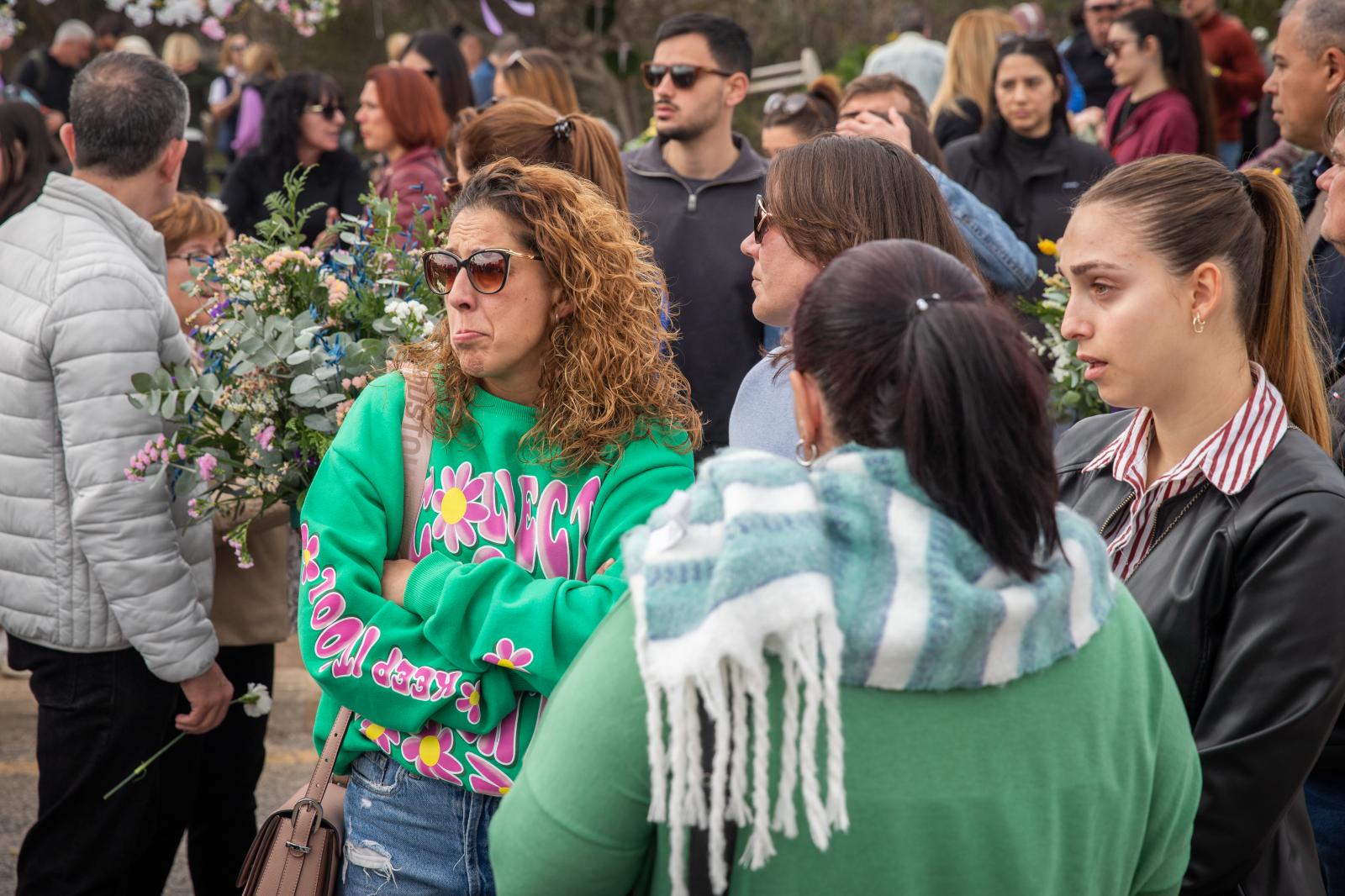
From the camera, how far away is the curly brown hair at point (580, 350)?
242cm

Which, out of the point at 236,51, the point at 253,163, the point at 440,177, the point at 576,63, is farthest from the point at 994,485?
the point at 576,63

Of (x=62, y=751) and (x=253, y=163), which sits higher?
(x=253, y=163)

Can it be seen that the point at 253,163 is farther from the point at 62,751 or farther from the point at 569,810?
the point at 569,810

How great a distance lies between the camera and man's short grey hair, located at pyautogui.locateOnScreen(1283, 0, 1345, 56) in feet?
13.7

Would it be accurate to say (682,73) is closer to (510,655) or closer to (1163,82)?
(1163,82)

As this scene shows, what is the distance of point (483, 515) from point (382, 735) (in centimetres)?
41

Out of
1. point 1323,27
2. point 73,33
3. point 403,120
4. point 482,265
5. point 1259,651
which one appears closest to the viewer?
point 1259,651

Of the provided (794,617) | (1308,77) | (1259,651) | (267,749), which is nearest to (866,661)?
(794,617)

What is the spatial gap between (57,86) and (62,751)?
9.50 meters

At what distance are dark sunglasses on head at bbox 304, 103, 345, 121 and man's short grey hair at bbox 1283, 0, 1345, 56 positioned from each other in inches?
180

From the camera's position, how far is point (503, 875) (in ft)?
5.13

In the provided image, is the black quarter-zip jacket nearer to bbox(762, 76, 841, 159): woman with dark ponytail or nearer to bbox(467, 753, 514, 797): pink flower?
bbox(762, 76, 841, 159): woman with dark ponytail

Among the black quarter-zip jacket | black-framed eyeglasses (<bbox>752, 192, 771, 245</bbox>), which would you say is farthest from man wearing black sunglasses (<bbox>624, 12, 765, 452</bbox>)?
black-framed eyeglasses (<bbox>752, 192, 771, 245</bbox>)

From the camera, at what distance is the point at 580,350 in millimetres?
2518
